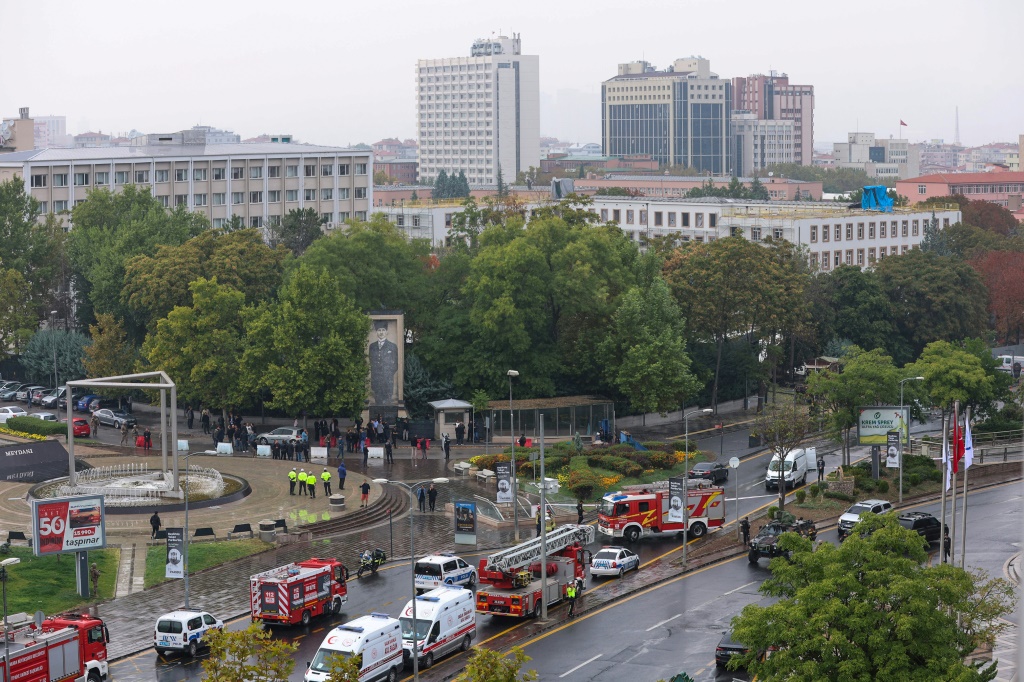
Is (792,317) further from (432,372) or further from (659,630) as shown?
(659,630)

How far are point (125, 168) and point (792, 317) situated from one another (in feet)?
230

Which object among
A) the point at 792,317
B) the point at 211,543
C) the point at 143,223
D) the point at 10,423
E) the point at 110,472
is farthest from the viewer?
the point at 143,223

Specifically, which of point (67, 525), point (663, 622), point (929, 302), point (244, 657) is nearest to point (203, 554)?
point (67, 525)

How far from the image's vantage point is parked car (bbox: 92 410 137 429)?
83438mm

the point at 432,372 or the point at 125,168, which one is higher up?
the point at 125,168

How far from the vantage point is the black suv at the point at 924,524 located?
56219 millimetres

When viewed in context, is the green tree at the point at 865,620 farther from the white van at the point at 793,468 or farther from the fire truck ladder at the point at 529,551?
the white van at the point at 793,468

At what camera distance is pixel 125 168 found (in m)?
132

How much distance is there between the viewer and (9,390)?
93.8 metres

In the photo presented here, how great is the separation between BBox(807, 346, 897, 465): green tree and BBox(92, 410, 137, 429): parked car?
130ft

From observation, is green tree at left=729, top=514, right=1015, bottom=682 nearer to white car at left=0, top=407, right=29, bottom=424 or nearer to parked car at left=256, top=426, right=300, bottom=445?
parked car at left=256, top=426, right=300, bottom=445

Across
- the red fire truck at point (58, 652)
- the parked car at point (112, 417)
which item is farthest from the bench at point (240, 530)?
the parked car at point (112, 417)

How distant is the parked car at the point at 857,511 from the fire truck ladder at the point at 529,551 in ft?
40.8

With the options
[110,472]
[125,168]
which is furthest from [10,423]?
[125,168]
